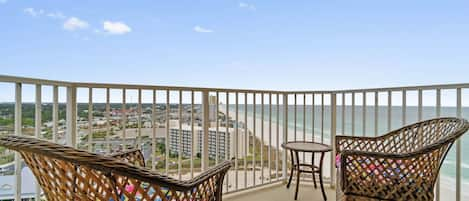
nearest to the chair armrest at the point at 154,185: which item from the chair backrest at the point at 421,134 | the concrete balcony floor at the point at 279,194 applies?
the chair backrest at the point at 421,134

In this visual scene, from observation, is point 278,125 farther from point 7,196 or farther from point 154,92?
point 7,196

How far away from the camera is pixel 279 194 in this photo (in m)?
2.50

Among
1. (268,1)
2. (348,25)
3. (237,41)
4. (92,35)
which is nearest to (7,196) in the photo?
(268,1)

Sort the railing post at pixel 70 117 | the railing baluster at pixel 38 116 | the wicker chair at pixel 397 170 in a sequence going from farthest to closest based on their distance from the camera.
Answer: the railing post at pixel 70 117 → the railing baluster at pixel 38 116 → the wicker chair at pixel 397 170

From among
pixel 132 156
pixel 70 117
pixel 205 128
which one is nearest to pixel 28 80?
pixel 70 117

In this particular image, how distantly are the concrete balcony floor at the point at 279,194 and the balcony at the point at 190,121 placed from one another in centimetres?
1

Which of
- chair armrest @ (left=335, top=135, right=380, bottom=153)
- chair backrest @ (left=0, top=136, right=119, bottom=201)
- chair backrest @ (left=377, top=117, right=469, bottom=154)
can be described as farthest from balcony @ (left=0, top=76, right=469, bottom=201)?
chair backrest @ (left=0, top=136, right=119, bottom=201)

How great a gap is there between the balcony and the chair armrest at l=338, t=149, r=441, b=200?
70cm

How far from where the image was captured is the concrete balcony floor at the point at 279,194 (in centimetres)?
239

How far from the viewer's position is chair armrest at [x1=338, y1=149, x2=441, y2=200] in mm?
1343

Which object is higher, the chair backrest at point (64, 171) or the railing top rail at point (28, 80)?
the railing top rail at point (28, 80)

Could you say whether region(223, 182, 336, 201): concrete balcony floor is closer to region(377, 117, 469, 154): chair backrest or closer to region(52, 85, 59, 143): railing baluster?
region(377, 117, 469, 154): chair backrest

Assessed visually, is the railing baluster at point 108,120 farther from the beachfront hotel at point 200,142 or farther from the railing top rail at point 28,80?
the beachfront hotel at point 200,142

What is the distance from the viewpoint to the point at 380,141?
191 centimetres
